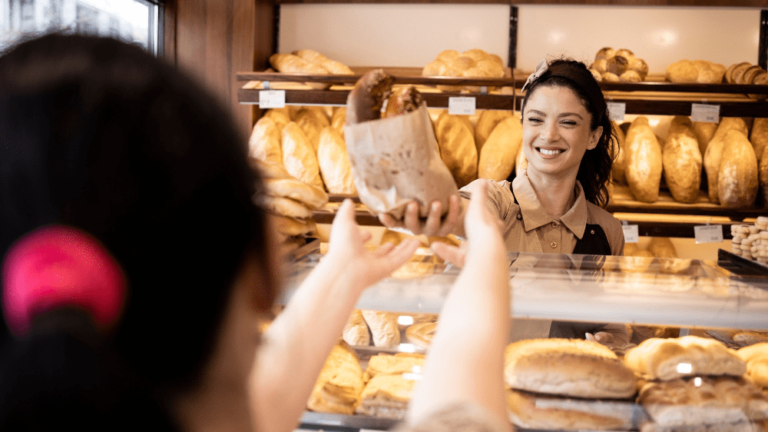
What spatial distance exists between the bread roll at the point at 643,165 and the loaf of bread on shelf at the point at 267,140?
1.73m

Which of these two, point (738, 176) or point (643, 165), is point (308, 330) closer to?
point (643, 165)

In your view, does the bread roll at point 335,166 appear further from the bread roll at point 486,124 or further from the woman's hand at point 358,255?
the woman's hand at point 358,255

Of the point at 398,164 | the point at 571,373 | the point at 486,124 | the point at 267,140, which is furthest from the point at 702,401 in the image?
the point at 267,140

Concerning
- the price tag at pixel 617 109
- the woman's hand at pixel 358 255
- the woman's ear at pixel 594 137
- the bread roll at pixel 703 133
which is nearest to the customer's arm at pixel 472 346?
the woman's hand at pixel 358 255

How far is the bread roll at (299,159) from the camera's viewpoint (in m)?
2.94

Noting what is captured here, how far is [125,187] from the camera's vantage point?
13.9 inches

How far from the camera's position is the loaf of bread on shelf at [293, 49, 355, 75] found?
299 centimetres

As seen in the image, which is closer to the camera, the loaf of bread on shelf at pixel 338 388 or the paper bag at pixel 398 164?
the paper bag at pixel 398 164

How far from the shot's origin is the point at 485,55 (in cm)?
294

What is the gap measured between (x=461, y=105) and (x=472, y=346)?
2151 mm

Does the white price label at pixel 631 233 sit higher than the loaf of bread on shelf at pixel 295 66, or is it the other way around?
the loaf of bread on shelf at pixel 295 66

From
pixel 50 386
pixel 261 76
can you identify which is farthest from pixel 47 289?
pixel 261 76

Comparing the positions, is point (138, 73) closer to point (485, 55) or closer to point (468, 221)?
point (468, 221)

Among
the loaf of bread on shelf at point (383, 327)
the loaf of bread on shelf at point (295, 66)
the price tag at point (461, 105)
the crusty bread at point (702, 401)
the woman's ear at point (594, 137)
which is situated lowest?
the crusty bread at point (702, 401)
